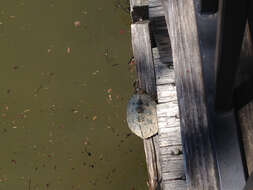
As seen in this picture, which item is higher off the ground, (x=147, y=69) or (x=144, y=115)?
(x=147, y=69)

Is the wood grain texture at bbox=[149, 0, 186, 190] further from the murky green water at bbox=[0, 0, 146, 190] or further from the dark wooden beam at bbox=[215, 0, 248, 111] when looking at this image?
the murky green water at bbox=[0, 0, 146, 190]

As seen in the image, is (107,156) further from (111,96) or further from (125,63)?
(125,63)

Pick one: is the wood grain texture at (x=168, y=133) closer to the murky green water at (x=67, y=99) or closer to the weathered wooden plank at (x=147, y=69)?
the weathered wooden plank at (x=147, y=69)

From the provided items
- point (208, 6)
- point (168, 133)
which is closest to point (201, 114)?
point (208, 6)

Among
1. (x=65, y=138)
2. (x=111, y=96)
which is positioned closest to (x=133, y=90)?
(x=111, y=96)

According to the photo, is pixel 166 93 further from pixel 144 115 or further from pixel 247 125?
pixel 247 125

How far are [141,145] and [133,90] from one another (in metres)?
0.50

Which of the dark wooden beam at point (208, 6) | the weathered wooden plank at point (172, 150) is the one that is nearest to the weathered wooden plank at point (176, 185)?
the weathered wooden plank at point (172, 150)

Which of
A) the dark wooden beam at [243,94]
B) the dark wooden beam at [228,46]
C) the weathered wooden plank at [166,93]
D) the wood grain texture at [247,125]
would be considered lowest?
the weathered wooden plank at [166,93]

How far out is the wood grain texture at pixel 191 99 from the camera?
36.9 inches

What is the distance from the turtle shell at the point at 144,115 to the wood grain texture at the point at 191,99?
104 cm

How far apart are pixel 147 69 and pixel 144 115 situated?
11.3 inches

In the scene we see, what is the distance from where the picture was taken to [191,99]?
0.99 meters

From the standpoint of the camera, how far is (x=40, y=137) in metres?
3.20
